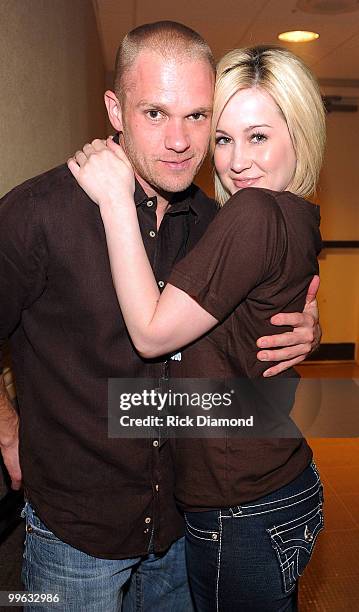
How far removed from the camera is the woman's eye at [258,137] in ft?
4.55

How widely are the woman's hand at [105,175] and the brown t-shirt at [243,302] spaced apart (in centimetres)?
20

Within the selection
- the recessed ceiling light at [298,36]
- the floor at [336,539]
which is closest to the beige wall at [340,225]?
the recessed ceiling light at [298,36]

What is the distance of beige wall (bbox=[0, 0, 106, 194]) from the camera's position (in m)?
1.55

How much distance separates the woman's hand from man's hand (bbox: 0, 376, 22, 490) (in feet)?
1.75

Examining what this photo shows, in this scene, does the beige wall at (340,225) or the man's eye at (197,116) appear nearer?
the man's eye at (197,116)

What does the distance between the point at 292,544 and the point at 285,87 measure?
0.98m

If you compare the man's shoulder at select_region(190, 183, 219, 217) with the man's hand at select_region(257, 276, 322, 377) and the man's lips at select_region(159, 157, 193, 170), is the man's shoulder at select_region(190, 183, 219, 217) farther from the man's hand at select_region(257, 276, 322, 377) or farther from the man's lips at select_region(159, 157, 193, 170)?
the man's hand at select_region(257, 276, 322, 377)

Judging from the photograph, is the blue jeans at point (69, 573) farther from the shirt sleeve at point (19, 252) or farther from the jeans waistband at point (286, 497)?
the shirt sleeve at point (19, 252)

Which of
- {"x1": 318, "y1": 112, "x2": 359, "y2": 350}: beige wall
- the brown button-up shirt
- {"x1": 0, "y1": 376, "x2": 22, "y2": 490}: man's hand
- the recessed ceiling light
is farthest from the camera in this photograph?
{"x1": 318, "y1": 112, "x2": 359, "y2": 350}: beige wall

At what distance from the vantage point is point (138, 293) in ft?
3.85

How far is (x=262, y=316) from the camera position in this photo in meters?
1.24

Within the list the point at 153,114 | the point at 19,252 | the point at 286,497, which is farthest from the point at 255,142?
the point at 286,497

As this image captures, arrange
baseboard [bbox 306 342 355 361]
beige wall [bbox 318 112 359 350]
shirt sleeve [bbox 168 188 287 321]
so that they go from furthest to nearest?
baseboard [bbox 306 342 355 361] → beige wall [bbox 318 112 359 350] → shirt sleeve [bbox 168 188 287 321]

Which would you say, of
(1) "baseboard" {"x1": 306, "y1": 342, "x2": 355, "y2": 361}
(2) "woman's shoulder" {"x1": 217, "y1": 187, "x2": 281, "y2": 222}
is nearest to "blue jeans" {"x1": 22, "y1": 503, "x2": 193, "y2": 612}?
(2) "woman's shoulder" {"x1": 217, "y1": 187, "x2": 281, "y2": 222}
